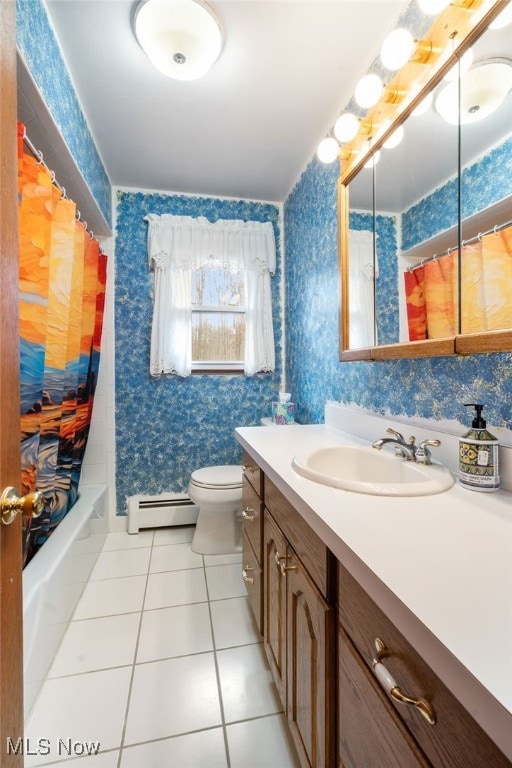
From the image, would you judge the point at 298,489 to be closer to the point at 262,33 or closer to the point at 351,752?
the point at 351,752

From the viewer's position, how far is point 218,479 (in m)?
2.16

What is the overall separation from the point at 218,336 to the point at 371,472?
67.3 inches

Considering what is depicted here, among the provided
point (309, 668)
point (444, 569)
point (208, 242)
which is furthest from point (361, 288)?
point (208, 242)

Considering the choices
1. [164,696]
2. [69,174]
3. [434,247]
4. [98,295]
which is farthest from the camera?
[98,295]

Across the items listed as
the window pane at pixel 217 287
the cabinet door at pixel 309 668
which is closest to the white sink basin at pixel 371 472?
the cabinet door at pixel 309 668

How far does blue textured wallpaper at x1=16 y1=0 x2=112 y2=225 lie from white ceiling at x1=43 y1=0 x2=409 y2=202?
0.22ft

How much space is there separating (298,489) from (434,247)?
82 cm

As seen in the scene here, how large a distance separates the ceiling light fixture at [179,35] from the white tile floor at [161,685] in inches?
91.8

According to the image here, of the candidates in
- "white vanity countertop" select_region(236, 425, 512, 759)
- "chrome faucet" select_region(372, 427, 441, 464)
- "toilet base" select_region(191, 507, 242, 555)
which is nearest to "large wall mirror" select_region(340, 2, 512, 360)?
"chrome faucet" select_region(372, 427, 441, 464)

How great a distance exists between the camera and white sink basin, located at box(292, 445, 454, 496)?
85 cm

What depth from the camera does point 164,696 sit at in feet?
4.09

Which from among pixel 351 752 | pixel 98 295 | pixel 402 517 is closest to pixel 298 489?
Result: pixel 402 517

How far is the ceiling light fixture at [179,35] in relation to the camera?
48.4 inches

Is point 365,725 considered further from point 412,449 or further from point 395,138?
point 395,138
